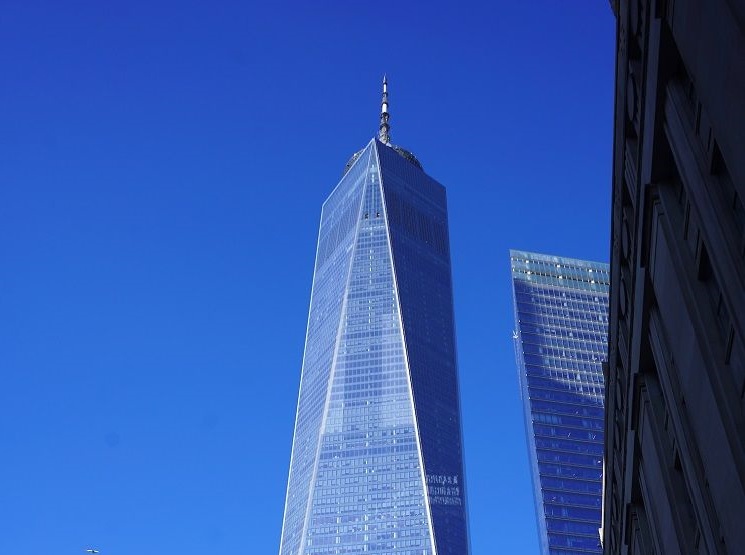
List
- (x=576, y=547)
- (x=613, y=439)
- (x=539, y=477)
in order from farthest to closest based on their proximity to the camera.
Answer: (x=539, y=477) < (x=576, y=547) < (x=613, y=439)

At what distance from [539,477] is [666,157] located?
167 metres

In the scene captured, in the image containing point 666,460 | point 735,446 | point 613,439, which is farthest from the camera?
point 613,439

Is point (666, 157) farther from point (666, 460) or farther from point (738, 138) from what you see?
point (666, 460)

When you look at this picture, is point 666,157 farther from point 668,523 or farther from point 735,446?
point 668,523

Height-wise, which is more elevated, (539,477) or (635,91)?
(539,477)

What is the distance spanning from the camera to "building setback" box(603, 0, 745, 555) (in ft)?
66.9

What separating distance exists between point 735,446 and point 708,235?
4.72m

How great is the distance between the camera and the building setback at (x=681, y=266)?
20391 mm

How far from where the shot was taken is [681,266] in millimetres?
24000

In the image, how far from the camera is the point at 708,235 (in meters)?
21.9

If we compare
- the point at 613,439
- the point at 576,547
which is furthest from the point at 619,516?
the point at 576,547

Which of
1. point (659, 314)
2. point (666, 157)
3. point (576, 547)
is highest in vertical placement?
point (576, 547)

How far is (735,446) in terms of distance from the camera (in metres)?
20.8

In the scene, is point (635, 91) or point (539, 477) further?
point (539, 477)
